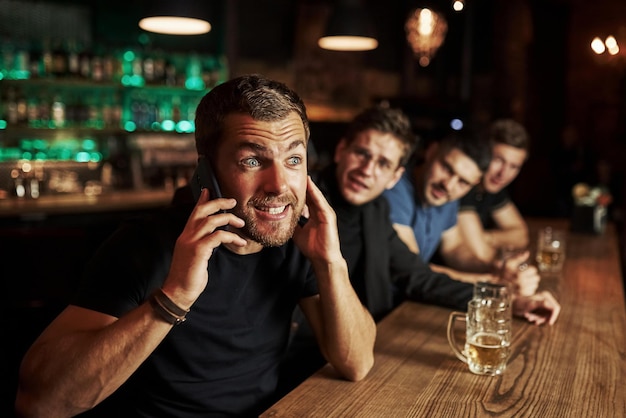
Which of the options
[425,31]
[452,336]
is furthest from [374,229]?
[425,31]

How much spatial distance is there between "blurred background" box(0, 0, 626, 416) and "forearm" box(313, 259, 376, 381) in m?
0.99

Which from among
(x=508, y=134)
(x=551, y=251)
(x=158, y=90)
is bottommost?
(x=551, y=251)

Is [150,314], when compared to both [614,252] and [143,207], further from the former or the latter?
[143,207]

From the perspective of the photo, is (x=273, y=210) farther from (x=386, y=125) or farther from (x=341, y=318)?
(x=386, y=125)

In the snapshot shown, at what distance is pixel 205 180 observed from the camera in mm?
1465

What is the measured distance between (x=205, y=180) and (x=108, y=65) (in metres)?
4.50

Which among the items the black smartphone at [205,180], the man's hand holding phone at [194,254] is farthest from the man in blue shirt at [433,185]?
the man's hand holding phone at [194,254]

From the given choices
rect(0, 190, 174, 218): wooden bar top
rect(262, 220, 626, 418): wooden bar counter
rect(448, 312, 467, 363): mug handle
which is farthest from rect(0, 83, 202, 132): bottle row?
rect(448, 312, 467, 363): mug handle

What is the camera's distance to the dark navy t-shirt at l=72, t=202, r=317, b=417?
4.77 feet

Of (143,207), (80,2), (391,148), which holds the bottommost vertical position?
(143,207)

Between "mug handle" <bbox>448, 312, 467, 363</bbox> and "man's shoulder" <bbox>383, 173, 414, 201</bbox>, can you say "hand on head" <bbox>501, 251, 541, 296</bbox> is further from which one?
"man's shoulder" <bbox>383, 173, 414, 201</bbox>

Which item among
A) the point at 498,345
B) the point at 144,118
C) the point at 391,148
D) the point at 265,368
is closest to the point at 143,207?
the point at 144,118

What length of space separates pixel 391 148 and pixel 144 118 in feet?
12.8

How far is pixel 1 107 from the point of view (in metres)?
5.07
